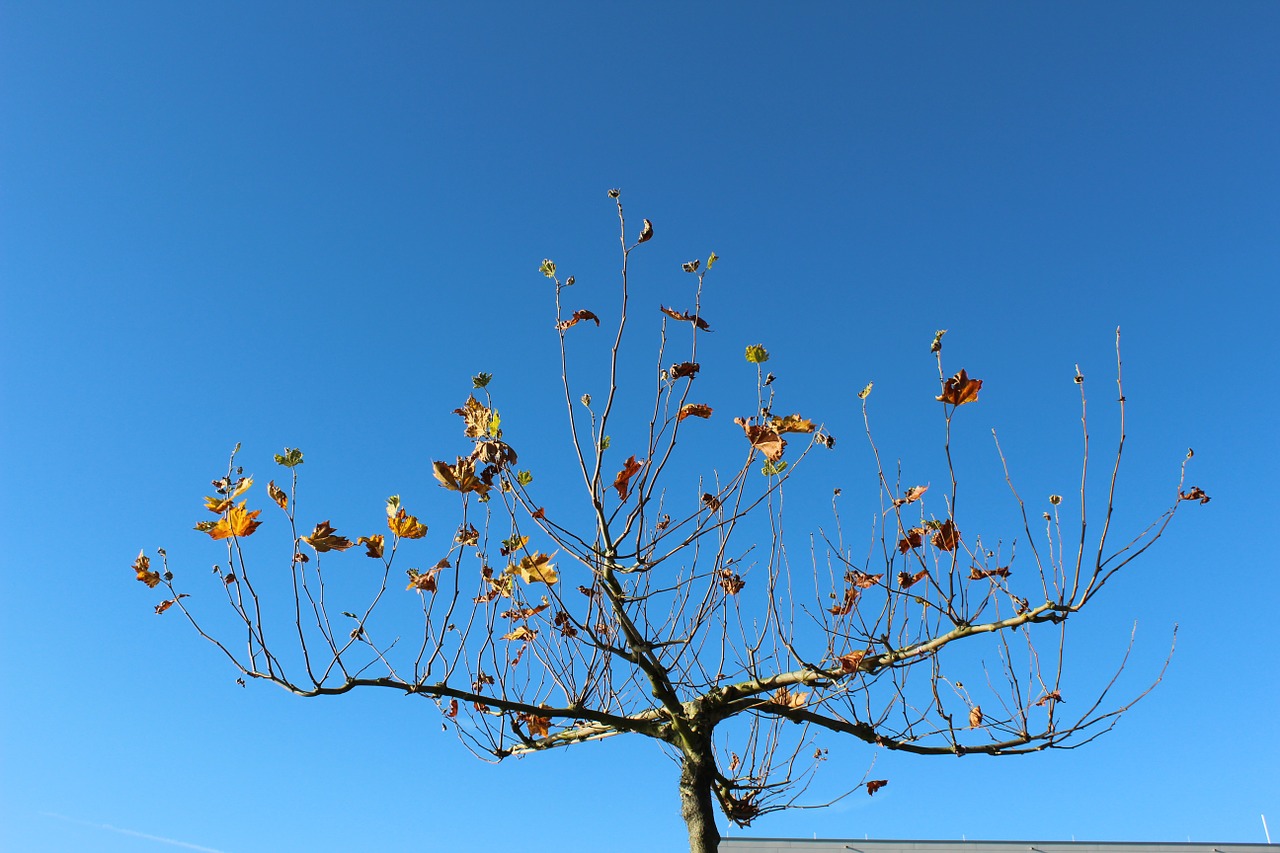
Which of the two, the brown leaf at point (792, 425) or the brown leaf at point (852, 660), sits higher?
the brown leaf at point (792, 425)

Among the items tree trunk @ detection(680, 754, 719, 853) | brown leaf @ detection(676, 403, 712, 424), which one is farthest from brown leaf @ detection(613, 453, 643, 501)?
tree trunk @ detection(680, 754, 719, 853)

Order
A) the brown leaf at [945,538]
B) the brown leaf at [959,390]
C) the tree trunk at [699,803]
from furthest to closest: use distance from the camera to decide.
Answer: the tree trunk at [699,803], the brown leaf at [945,538], the brown leaf at [959,390]

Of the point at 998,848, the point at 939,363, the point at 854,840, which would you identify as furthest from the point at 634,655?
the point at 998,848

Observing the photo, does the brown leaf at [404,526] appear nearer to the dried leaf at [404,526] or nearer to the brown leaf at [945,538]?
the dried leaf at [404,526]

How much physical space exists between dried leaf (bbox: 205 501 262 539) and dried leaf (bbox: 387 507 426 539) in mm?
529

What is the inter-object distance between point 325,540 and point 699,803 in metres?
2.21

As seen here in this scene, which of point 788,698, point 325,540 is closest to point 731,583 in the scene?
point 788,698

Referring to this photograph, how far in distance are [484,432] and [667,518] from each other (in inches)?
35.1

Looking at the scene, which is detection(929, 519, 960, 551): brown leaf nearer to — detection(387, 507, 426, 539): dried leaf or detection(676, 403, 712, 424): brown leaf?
detection(676, 403, 712, 424): brown leaf

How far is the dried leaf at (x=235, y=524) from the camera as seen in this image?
330 centimetres

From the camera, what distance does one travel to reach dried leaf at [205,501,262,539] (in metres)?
3.30

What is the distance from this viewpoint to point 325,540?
356 cm

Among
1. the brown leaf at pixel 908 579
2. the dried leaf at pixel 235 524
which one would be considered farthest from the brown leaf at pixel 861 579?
the dried leaf at pixel 235 524

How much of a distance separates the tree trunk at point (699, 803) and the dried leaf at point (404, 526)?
1.88 m
